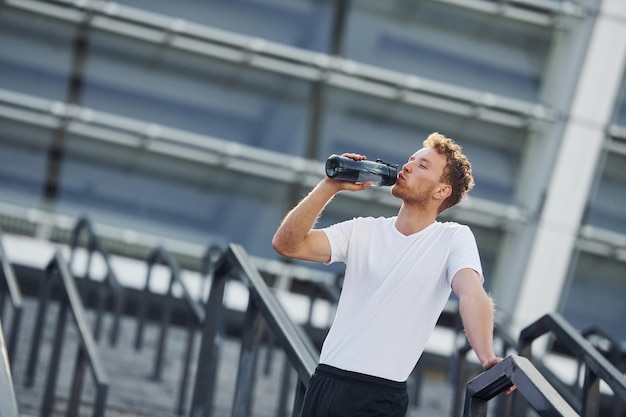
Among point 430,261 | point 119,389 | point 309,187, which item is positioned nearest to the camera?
point 430,261

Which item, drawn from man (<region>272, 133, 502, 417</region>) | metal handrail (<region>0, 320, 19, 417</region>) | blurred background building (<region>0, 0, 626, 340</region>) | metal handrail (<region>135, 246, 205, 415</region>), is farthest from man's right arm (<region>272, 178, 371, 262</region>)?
blurred background building (<region>0, 0, 626, 340</region>)

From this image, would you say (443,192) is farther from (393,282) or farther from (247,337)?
(247,337)

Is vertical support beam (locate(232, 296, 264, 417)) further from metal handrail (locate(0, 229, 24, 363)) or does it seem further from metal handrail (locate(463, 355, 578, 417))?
metal handrail (locate(0, 229, 24, 363))

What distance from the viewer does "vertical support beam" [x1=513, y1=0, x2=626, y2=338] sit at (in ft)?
37.4

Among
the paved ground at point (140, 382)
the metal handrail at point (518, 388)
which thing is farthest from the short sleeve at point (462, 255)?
the paved ground at point (140, 382)

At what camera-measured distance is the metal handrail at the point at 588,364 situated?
12.9 feet

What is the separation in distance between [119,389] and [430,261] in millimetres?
3904

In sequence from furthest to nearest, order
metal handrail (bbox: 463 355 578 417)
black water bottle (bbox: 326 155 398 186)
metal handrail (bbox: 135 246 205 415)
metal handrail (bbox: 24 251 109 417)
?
metal handrail (bbox: 135 246 205 415), metal handrail (bbox: 24 251 109 417), black water bottle (bbox: 326 155 398 186), metal handrail (bbox: 463 355 578 417)

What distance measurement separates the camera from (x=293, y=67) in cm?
1145

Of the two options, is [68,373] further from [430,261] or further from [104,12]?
[104,12]

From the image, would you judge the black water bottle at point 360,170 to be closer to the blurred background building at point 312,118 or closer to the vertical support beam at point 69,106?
the blurred background building at point 312,118

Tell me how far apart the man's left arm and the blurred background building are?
27.9 ft

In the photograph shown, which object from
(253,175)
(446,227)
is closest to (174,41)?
(253,175)

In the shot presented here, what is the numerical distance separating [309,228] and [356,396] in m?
0.47
